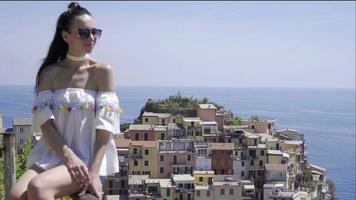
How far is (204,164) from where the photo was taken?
23.9 m

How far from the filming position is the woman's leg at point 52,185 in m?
2.46

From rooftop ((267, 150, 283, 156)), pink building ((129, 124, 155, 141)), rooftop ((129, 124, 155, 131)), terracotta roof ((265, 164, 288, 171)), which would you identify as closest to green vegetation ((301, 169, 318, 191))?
rooftop ((267, 150, 283, 156))

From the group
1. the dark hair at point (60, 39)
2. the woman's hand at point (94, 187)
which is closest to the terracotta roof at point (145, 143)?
the dark hair at point (60, 39)

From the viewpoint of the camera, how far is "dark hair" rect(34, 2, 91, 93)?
2.81 meters

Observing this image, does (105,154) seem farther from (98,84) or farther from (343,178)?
(343,178)

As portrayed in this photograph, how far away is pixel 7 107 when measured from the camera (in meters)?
4.95

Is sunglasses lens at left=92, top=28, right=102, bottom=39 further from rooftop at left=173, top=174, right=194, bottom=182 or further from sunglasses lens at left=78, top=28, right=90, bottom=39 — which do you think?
rooftop at left=173, top=174, right=194, bottom=182

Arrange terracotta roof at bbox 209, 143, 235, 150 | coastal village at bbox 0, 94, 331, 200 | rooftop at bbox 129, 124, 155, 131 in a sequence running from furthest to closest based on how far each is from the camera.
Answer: rooftop at bbox 129, 124, 155, 131
terracotta roof at bbox 209, 143, 235, 150
coastal village at bbox 0, 94, 331, 200

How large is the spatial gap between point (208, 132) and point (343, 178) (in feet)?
73.4

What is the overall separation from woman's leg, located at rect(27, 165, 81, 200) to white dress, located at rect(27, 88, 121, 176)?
0.46 ft

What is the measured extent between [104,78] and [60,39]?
37cm

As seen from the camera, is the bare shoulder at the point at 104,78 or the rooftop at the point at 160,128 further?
the rooftop at the point at 160,128

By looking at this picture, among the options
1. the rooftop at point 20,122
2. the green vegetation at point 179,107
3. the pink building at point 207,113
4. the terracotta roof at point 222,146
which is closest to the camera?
the rooftop at point 20,122

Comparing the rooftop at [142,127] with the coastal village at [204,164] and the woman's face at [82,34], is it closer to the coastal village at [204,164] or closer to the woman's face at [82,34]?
the coastal village at [204,164]
